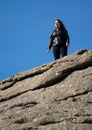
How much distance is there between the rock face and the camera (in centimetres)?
1652

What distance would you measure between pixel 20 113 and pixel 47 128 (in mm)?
2391

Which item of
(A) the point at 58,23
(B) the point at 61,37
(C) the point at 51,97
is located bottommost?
(C) the point at 51,97

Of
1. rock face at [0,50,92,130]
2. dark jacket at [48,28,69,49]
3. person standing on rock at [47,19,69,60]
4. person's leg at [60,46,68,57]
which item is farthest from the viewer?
dark jacket at [48,28,69,49]

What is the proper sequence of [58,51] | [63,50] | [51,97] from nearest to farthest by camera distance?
[51,97], [63,50], [58,51]

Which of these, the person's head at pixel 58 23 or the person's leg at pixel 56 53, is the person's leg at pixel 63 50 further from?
the person's head at pixel 58 23

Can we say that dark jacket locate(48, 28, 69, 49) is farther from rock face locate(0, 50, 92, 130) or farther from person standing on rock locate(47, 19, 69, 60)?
rock face locate(0, 50, 92, 130)

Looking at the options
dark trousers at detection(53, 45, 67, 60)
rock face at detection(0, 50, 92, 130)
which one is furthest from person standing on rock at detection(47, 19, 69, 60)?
rock face at detection(0, 50, 92, 130)

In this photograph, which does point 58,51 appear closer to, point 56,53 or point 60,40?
point 56,53

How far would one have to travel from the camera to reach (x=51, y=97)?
63.7 ft

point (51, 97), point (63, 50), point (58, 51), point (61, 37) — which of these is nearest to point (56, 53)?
Result: point (58, 51)

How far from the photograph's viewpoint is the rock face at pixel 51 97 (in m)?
16.5

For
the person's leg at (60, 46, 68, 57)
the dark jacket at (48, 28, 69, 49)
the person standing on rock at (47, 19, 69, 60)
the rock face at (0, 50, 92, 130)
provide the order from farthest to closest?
the dark jacket at (48, 28, 69, 49), the person standing on rock at (47, 19, 69, 60), the person's leg at (60, 46, 68, 57), the rock face at (0, 50, 92, 130)

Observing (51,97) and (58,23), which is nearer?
(51,97)

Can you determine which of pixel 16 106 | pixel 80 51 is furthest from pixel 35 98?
pixel 80 51
